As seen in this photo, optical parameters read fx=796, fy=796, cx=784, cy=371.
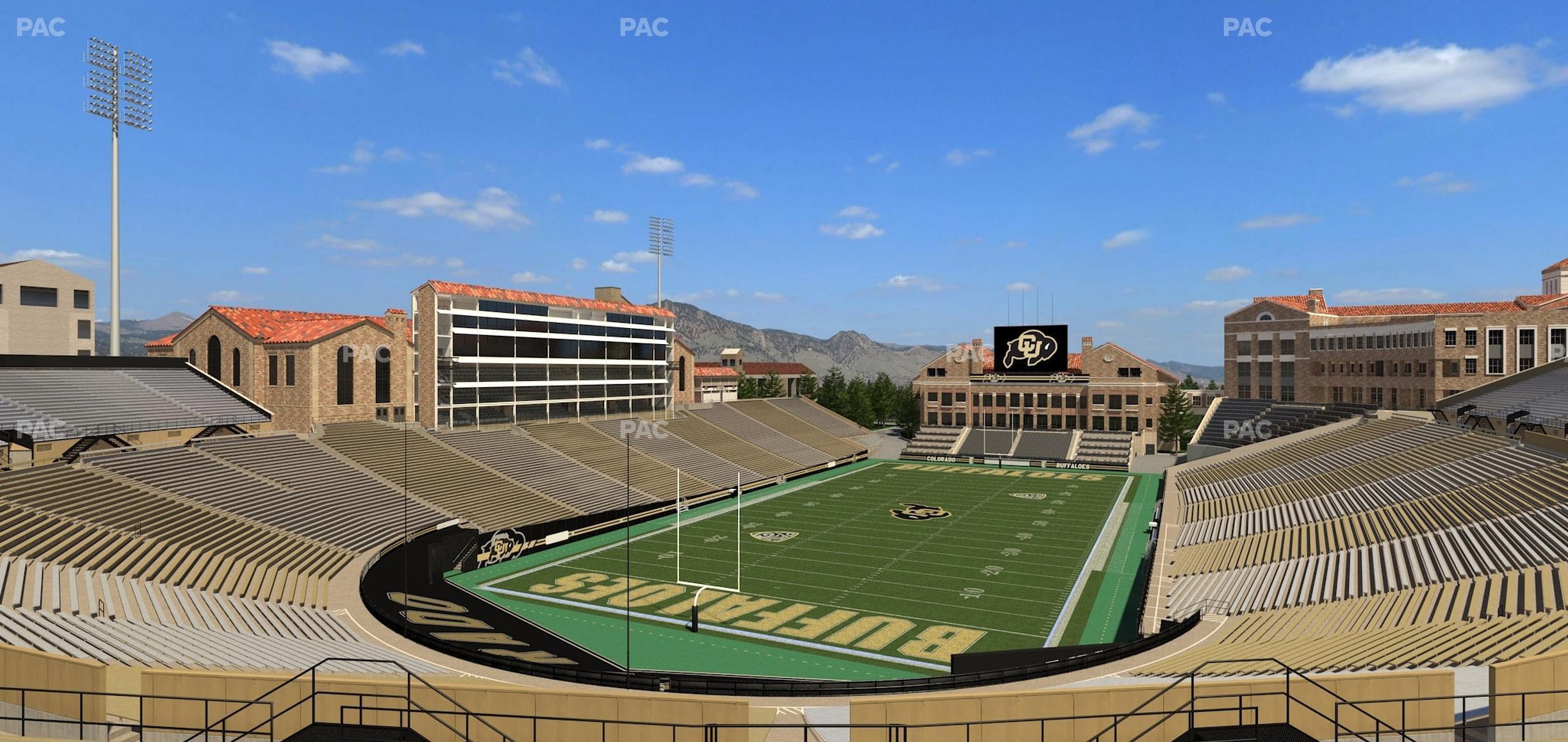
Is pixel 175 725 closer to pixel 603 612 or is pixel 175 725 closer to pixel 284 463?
pixel 603 612

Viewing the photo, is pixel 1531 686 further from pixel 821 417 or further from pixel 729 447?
pixel 821 417

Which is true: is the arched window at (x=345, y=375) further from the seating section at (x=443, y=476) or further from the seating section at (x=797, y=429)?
the seating section at (x=797, y=429)

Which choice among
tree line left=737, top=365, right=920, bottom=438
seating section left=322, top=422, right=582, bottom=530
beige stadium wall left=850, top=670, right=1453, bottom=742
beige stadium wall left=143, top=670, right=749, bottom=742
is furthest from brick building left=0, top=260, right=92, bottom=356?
beige stadium wall left=850, top=670, right=1453, bottom=742

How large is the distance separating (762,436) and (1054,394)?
1248 inches

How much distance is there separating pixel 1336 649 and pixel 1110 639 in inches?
387

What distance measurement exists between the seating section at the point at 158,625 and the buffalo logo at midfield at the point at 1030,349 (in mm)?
65474

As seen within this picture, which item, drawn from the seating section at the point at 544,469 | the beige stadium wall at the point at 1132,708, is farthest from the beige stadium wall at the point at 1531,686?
the seating section at the point at 544,469

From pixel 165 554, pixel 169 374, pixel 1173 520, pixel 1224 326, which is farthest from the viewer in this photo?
pixel 1224 326

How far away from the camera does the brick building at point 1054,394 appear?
8012cm

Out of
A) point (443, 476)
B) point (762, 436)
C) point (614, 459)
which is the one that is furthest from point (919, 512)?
point (443, 476)

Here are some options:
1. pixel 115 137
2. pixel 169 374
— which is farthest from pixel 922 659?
pixel 115 137

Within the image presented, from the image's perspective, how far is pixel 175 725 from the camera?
1313 centimetres

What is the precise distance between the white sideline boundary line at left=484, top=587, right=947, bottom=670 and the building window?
2230 inches

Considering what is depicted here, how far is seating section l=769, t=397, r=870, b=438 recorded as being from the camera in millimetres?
85688
